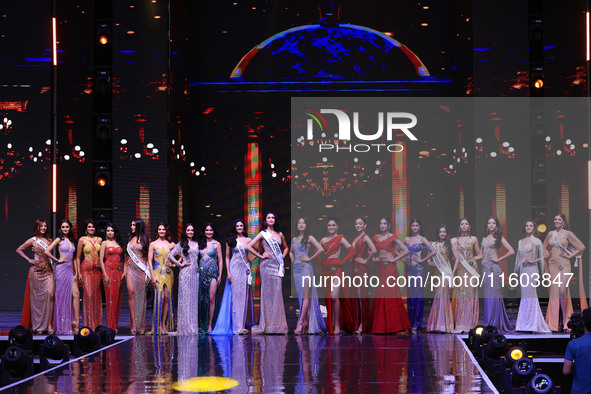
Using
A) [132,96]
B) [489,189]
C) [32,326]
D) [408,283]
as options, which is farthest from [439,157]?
[32,326]

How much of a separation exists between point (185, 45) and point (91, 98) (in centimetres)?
175

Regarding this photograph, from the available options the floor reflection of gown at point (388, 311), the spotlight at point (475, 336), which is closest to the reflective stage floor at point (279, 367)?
the spotlight at point (475, 336)

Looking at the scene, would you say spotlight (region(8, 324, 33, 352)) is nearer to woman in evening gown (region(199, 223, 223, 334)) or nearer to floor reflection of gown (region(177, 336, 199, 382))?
floor reflection of gown (region(177, 336, 199, 382))

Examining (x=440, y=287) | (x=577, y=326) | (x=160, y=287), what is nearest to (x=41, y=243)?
(x=160, y=287)

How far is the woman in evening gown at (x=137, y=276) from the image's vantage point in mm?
9211

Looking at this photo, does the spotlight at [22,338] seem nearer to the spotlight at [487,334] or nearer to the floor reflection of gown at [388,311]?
the floor reflection of gown at [388,311]

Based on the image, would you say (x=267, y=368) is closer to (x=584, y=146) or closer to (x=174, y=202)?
(x=174, y=202)

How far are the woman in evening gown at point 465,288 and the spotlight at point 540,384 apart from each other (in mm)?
4063

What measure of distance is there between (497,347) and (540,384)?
6.58ft

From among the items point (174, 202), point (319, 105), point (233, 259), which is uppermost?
point (319, 105)

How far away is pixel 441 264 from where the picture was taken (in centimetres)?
930

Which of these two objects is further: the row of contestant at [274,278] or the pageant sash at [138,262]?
the pageant sash at [138,262]

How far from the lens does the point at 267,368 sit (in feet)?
21.4

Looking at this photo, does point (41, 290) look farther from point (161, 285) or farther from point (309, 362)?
point (309, 362)
